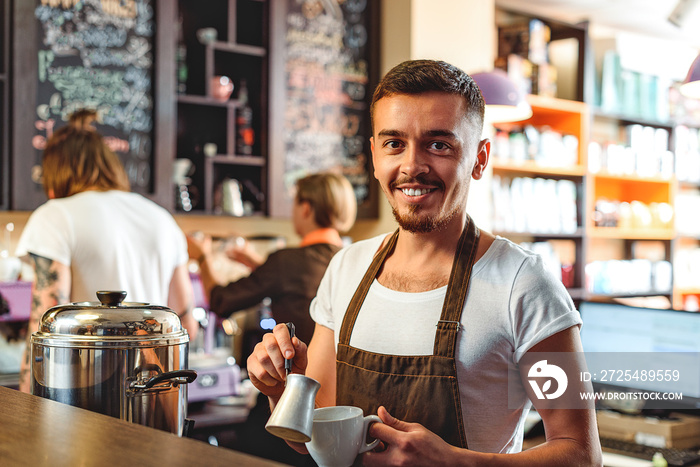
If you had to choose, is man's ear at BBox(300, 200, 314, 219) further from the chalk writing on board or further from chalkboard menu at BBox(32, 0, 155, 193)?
the chalk writing on board

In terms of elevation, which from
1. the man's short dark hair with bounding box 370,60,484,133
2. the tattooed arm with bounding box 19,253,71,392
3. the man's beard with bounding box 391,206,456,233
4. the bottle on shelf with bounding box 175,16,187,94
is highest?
the bottle on shelf with bounding box 175,16,187,94

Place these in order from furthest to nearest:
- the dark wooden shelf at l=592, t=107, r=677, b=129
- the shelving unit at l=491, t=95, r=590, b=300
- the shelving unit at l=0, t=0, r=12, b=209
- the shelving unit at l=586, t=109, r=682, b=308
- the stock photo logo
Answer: the shelving unit at l=586, t=109, r=682, b=308 → the dark wooden shelf at l=592, t=107, r=677, b=129 → the shelving unit at l=491, t=95, r=590, b=300 → the shelving unit at l=0, t=0, r=12, b=209 → the stock photo logo

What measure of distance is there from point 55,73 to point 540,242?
3.08 metres

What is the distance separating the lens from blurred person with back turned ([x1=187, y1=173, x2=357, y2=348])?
2.80 metres

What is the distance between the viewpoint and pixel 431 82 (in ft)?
4.56

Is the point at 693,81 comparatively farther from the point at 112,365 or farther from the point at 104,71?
the point at 104,71

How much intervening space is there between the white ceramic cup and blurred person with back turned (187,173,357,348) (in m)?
1.59

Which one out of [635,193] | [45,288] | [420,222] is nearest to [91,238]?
[45,288]

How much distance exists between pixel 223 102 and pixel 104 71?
0.61 metres

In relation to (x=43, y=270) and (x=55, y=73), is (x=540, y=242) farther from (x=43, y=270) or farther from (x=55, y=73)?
(x=43, y=270)

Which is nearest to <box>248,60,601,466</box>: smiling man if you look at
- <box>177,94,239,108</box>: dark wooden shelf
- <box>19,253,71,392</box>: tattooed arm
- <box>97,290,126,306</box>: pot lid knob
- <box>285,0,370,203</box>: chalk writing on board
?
<box>97,290,126,306</box>: pot lid knob

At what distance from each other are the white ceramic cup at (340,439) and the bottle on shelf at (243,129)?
285cm

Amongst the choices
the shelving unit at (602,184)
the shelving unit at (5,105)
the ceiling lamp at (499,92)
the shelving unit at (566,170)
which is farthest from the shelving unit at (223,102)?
the shelving unit at (566,170)

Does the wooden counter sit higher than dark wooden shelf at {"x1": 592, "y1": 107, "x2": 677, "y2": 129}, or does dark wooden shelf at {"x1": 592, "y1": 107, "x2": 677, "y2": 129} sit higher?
dark wooden shelf at {"x1": 592, "y1": 107, "x2": 677, "y2": 129}
